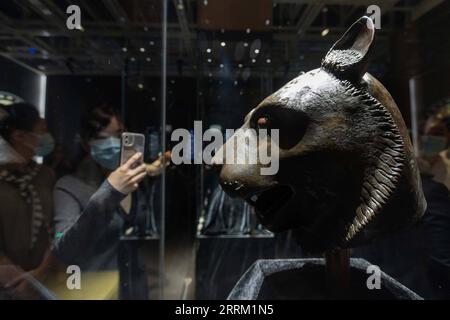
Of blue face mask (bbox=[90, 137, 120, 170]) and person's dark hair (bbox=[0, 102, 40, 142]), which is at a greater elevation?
person's dark hair (bbox=[0, 102, 40, 142])

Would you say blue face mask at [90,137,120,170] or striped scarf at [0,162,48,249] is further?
blue face mask at [90,137,120,170]

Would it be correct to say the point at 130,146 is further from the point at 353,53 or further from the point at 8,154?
the point at 353,53

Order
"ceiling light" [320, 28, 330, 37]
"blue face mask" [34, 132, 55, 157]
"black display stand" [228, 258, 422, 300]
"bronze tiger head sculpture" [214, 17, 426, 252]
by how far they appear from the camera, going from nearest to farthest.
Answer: "bronze tiger head sculpture" [214, 17, 426, 252] → "black display stand" [228, 258, 422, 300] → "ceiling light" [320, 28, 330, 37] → "blue face mask" [34, 132, 55, 157]

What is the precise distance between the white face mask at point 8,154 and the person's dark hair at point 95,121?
203mm

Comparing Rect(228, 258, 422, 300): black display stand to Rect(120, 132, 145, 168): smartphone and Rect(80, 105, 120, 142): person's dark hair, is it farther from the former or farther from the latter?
Rect(80, 105, 120, 142): person's dark hair

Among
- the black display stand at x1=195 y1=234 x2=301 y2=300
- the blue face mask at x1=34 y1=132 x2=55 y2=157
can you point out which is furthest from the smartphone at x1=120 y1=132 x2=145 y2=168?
the black display stand at x1=195 y1=234 x2=301 y2=300

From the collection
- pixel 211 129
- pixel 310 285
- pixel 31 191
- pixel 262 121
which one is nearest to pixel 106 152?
pixel 31 191

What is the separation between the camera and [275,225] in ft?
2.60

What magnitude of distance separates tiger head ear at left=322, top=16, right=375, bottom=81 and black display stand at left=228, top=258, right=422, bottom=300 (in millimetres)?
461

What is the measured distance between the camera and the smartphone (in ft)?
3.77

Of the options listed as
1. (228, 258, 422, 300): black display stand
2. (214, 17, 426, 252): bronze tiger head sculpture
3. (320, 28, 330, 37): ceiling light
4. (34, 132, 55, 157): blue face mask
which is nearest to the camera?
(214, 17, 426, 252): bronze tiger head sculpture

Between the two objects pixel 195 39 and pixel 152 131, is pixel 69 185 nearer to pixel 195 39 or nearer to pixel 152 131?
pixel 152 131
